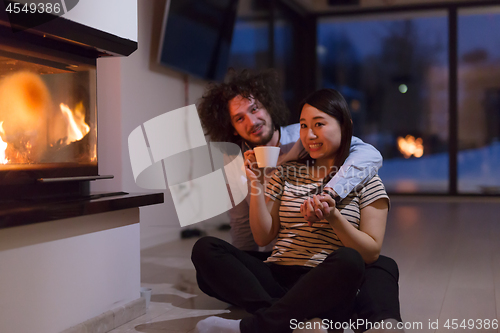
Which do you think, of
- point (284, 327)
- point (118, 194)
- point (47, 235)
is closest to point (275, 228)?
point (284, 327)

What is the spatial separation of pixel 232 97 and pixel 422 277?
1.30m

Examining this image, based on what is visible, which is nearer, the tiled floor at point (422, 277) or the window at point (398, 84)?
the tiled floor at point (422, 277)

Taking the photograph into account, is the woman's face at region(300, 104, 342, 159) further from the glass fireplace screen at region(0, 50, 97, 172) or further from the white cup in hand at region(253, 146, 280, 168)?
the glass fireplace screen at region(0, 50, 97, 172)

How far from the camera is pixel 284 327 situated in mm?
1430

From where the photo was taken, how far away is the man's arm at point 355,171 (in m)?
1.61

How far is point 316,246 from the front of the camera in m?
1.67

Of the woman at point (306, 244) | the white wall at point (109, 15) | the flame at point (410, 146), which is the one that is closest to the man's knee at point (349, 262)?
the woman at point (306, 244)

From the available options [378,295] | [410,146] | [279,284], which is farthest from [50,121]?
[410,146]

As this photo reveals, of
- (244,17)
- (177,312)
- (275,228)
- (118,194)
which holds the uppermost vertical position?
(244,17)

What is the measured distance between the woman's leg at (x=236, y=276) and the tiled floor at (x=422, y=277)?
0.84 feet

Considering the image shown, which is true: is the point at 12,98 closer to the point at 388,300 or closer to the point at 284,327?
the point at 284,327

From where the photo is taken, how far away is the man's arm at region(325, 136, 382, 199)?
1614 millimetres

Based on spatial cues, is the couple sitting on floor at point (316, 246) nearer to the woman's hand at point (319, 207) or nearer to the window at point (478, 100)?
the woman's hand at point (319, 207)

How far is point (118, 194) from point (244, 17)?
3870 mm
